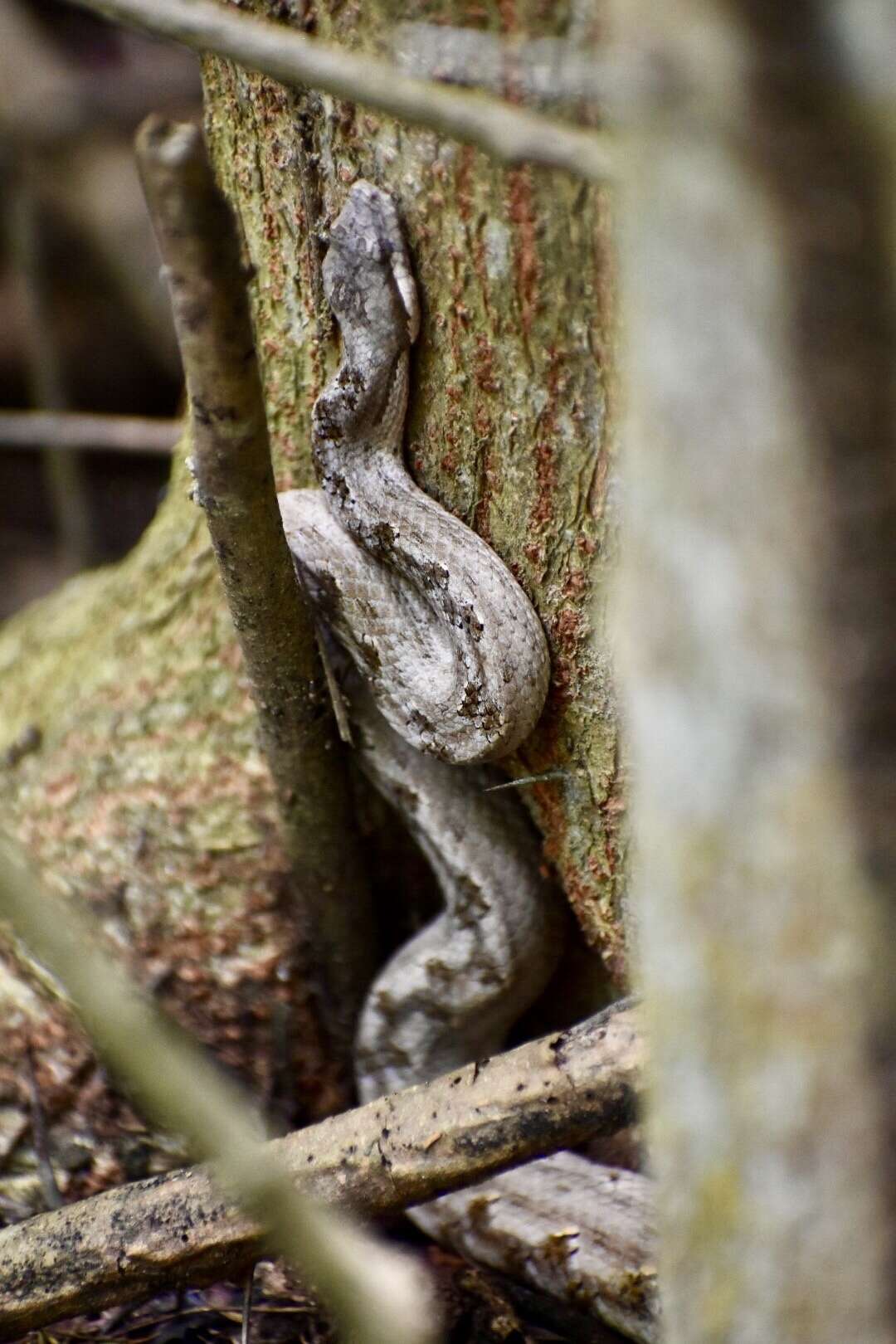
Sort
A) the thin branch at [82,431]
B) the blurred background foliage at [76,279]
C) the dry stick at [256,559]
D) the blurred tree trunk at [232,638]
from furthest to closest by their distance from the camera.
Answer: the blurred background foliage at [76,279]
the thin branch at [82,431]
the blurred tree trunk at [232,638]
the dry stick at [256,559]

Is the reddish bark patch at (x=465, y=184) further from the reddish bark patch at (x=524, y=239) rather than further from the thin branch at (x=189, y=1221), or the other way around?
the thin branch at (x=189, y=1221)

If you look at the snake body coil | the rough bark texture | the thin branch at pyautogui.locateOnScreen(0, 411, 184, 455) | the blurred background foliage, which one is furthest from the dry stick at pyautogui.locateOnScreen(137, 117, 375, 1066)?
the blurred background foliage

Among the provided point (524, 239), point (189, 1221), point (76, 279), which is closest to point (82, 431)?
point (76, 279)

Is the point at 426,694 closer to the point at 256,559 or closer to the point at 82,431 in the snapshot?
the point at 256,559

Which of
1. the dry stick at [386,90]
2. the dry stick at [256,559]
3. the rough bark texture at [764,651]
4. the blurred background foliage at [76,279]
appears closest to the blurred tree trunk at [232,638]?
the dry stick at [256,559]

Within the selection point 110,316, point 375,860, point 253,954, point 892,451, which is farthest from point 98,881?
point 110,316
